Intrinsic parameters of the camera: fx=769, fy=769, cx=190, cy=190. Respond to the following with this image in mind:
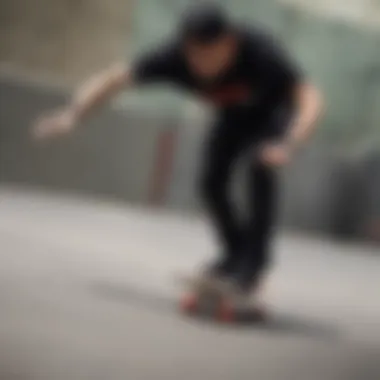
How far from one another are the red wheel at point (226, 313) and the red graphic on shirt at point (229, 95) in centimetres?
A: 17

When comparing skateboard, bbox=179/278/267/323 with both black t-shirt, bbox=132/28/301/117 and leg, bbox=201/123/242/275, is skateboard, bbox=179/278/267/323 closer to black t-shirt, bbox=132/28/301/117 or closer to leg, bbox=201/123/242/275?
leg, bbox=201/123/242/275

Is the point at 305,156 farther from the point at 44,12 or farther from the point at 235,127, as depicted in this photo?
the point at 44,12

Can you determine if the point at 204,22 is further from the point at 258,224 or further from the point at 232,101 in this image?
the point at 258,224

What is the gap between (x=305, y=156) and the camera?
0.62 meters

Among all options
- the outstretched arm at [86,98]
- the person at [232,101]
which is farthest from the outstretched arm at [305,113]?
the outstretched arm at [86,98]

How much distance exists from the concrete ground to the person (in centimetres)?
3

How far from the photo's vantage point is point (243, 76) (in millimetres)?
627

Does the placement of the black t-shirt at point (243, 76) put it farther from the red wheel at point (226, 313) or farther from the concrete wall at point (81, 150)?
the red wheel at point (226, 313)

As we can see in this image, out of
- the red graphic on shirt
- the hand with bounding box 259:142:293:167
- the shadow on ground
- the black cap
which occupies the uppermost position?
the black cap

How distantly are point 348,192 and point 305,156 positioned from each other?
5 cm

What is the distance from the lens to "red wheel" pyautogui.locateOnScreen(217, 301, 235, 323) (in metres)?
0.63

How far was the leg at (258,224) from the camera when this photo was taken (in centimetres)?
62

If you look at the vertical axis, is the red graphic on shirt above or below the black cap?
below

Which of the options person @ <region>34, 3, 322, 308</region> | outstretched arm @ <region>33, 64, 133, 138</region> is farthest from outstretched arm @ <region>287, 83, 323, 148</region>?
outstretched arm @ <region>33, 64, 133, 138</region>
